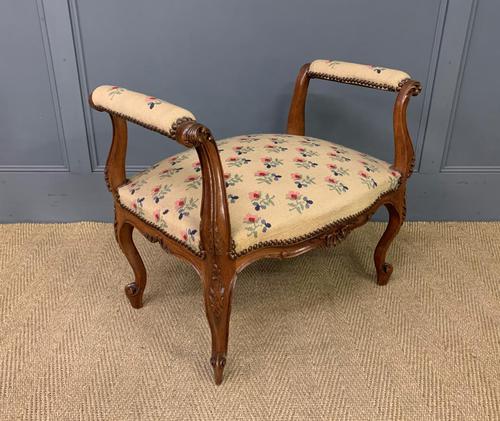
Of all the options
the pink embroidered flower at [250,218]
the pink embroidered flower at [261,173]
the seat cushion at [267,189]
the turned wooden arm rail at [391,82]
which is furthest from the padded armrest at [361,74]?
the pink embroidered flower at [250,218]

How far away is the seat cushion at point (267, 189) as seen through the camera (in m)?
1.12

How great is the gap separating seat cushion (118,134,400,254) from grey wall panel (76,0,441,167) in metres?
0.44

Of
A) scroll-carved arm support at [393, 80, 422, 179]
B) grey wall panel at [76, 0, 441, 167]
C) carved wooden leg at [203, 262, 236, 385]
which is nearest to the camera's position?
carved wooden leg at [203, 262, 236, 385]

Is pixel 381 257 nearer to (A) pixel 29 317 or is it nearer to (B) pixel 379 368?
(B) pixel 379 368

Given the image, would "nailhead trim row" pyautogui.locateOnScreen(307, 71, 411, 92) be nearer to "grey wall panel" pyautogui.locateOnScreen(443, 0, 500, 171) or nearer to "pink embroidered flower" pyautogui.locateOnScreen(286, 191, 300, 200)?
"pink embroidered flower" pyautogui.locateOnScreen(286, 191, 300, 200)

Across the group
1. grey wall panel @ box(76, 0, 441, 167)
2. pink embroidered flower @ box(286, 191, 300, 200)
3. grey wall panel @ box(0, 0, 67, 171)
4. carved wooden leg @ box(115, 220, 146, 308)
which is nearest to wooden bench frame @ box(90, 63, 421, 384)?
carved wooden leg @ box(115, 220, 146, 308)

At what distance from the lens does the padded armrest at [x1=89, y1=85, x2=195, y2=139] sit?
959mm

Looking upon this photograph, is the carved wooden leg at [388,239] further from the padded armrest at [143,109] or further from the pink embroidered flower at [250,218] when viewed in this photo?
the padded armrest at [143,109]

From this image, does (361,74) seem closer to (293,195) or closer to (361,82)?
(361,82)

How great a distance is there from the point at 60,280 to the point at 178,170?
2.24ft

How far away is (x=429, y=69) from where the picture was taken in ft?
5.82

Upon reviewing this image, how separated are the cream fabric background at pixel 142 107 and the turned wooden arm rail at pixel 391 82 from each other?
66cm

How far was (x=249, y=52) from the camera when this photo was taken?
173 centimetres

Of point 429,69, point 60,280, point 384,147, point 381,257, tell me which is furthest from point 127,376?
point 429,69
